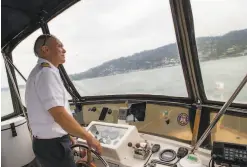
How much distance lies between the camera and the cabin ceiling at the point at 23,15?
2.12 m

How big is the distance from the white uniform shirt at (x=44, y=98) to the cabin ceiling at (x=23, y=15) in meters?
0.95

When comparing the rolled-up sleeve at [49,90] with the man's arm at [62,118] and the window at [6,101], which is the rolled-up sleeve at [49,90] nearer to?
the man's arm at [62,118]

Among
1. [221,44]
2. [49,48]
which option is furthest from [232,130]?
[49,48]

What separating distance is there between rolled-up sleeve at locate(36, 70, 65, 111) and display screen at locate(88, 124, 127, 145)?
0.79 m

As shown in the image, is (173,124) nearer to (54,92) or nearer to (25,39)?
(54,92)

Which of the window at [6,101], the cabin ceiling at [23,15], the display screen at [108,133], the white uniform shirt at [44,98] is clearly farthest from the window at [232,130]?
the window at [6,101]

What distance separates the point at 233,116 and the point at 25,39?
283 centimetres

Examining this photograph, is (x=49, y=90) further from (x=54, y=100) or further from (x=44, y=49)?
(x=44, y=49)

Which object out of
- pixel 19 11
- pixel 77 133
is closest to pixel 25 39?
pixel 19 11

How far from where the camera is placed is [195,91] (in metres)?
2.03

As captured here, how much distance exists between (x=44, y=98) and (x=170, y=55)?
52.3 inches

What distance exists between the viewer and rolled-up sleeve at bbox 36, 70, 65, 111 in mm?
1365

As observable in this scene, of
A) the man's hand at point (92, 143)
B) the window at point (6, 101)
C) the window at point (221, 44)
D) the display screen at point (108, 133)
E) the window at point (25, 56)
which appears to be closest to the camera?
the man's hand at point (92, 143)

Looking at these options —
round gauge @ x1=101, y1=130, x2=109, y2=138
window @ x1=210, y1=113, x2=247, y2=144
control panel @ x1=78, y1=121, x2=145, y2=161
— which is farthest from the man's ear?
window @ x1=210, y1=113, x2=247, y2=144
